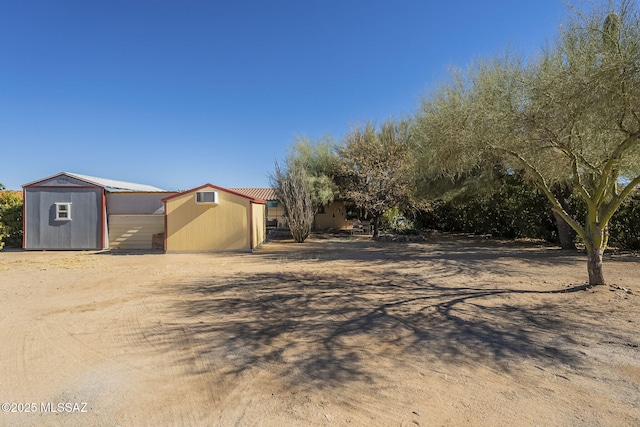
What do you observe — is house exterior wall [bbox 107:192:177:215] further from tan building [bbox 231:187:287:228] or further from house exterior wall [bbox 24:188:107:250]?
tan building [bbox 231:187:287:228]

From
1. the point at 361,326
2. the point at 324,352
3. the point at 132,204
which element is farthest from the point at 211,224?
the point at 324,352

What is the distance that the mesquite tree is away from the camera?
18.3 ft

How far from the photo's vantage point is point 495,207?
1736 cm

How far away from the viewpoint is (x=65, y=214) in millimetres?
15336

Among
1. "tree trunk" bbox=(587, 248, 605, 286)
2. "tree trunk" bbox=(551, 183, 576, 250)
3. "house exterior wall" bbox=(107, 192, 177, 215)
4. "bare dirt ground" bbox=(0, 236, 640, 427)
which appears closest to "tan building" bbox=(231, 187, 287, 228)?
"house exterior wall" bbox=(107, 192, 177, 215)

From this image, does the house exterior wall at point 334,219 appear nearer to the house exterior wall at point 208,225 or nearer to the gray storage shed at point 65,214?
the house exterior wall at point 208,225

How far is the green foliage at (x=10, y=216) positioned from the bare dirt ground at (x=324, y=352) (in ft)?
34.7

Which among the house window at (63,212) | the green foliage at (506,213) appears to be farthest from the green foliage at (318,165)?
the house window at (63,212)

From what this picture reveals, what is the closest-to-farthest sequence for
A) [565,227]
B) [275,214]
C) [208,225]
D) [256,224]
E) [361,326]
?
1. [361,326]
2. [565,227]
3. [208,225]
4. [256,224]
5. [275,214]

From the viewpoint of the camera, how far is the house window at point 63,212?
50.1ft

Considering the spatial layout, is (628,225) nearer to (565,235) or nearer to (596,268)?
(565,235)

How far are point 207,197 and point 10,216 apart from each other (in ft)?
32.7

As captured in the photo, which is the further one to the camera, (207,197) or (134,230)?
(134,230)

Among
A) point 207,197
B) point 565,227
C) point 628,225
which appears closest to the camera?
point 628,225
